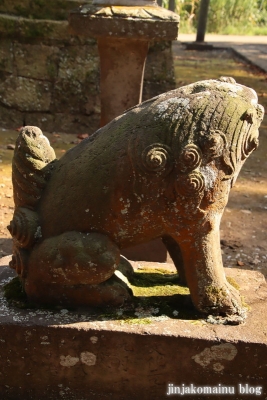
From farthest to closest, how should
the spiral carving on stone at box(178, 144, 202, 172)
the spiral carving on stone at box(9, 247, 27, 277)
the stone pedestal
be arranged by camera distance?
1. the stone pedestal
2. the spiral carving on stone at box(9, 247, 27, 277)
3. the spiral carving on stone at box(178, 144, 202, 172)

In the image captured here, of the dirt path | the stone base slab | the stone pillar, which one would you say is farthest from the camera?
the stone pillar

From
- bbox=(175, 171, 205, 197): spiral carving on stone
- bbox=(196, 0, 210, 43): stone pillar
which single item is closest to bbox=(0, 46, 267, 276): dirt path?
bbox=(175, 171, 205, 197): spiral carving on stone

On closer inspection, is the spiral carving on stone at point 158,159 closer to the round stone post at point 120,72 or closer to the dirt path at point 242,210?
the round stone post at point 120,72

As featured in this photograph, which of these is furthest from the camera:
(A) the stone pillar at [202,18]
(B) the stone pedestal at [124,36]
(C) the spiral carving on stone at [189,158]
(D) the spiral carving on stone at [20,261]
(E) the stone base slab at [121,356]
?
(A) the stone pillar at [202,18]

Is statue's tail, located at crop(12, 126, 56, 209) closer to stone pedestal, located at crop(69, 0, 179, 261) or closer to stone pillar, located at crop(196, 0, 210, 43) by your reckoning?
stone pedestal, located at crop(69, 0, 179, 261)

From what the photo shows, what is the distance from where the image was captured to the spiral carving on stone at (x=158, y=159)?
78.4 inches

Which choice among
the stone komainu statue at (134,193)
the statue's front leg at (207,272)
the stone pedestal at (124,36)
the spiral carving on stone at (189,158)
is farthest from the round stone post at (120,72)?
the statue's front leg at (207,272)

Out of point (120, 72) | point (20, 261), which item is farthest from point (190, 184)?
point (120, 72)

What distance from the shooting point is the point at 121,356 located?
2148mm

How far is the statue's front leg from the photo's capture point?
2.13 meters

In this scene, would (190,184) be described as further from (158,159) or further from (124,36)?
(124,36)

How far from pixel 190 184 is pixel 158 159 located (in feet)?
0.52

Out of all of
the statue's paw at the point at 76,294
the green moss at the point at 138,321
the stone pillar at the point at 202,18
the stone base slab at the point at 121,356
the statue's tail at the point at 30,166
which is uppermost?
the stone pillar at the point at 202,18

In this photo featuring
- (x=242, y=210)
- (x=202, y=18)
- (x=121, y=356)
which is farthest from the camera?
(x=202, y=18)
